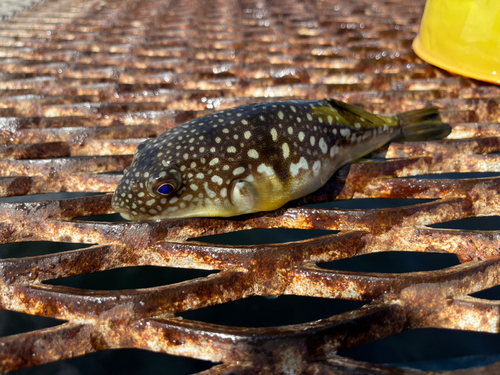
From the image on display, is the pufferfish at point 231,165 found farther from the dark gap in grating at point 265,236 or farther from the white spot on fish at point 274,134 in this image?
the dark gap in grating at point 265,236

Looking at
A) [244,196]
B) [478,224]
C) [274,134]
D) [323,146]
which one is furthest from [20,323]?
[478,224]

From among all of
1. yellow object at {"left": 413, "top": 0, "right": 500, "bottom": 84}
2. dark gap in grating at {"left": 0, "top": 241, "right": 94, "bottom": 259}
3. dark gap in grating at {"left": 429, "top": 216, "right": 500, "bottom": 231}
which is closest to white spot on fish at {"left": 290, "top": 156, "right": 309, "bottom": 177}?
dark gap in grating at {"left": 429, "top": 216, "right": 500, "bottom": 231}

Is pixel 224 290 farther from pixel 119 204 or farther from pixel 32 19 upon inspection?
pixel 32 19

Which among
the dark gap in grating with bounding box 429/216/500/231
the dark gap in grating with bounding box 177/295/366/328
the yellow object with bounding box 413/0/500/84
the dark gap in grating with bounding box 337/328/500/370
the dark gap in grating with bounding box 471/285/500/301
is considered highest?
the yellow object with bounding box 413/0/500/84

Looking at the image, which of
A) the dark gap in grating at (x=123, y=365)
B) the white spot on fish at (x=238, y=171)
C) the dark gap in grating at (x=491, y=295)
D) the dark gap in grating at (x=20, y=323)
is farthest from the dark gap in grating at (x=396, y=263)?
the dark gap in grating at (x=20, y=323)

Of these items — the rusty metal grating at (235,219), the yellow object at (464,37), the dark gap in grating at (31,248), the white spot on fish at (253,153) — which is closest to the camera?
the rusty metal grating at (235,219)

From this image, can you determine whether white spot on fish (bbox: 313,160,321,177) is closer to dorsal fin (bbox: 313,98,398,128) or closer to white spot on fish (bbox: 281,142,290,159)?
white spot on fish (bbox: 281,142,290,159)

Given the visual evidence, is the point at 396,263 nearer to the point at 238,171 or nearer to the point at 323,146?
the point at 323,146
